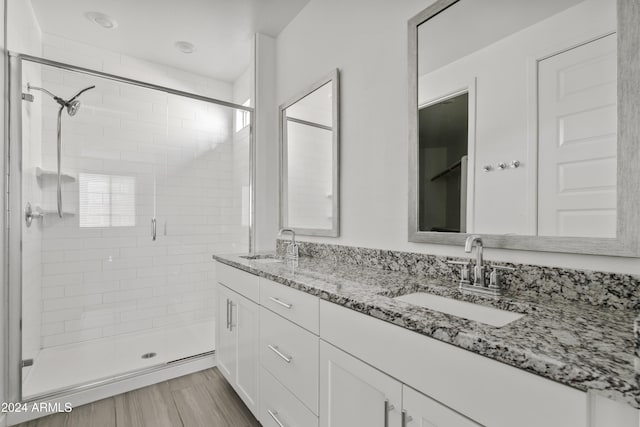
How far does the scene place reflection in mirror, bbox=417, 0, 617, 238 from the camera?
92 cm

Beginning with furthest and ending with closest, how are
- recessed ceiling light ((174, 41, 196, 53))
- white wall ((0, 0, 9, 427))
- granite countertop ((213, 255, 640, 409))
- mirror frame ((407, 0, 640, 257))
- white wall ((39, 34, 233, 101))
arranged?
A: recessed ceiling light ((174, 41, 196, 53)) → white wall ((39, 34, 233, 101)) → white wall ((0, 0, 9, 427)) → mirror frame ((407, 0, 640, 257)) → granite countertop ((213, 255, 640, 409))

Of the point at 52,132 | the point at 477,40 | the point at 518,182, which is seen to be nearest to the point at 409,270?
the point at 518,182

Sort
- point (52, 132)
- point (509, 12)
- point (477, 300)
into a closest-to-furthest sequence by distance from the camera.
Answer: point (477, 300) < point (509, 12) < point (52, 132)

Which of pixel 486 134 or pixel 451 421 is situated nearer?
pixel 451 421

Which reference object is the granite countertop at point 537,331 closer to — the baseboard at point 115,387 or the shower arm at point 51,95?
the baseboard at point 115,387

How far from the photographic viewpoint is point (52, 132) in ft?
6.88

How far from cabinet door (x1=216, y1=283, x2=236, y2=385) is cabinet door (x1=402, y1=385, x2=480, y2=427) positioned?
51.9 inches

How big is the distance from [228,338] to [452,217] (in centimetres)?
152

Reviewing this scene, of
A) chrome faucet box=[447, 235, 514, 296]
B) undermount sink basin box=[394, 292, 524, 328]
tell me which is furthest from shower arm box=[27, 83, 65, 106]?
chrome faucet box=[447, 235, 514, 296]

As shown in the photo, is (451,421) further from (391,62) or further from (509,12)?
(391,62)

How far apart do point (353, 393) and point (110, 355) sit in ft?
6.65

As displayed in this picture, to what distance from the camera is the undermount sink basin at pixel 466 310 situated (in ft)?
3.11

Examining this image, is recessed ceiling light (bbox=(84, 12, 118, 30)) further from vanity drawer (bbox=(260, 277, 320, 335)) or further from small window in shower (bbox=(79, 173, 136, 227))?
vanity drawer (bbox=(260, 277, 320, 335))

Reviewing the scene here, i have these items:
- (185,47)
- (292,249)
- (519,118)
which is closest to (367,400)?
(519,118)
